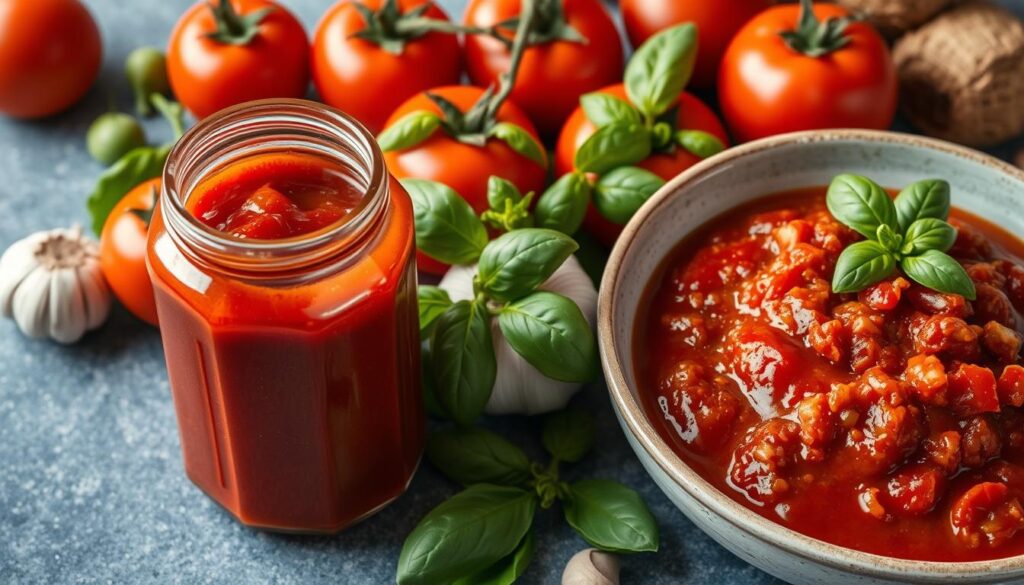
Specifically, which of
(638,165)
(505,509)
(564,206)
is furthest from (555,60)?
(505,509)

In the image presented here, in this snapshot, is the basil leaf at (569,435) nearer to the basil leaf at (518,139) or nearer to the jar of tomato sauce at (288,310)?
the jar of tomato sauce at (288,310)

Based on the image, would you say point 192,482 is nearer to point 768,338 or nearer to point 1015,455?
point 768,338

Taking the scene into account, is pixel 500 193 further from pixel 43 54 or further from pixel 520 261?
pixel 43 54

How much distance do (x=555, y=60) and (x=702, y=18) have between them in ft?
1.32

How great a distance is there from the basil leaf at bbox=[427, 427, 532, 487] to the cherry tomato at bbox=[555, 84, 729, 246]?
565 millimetres

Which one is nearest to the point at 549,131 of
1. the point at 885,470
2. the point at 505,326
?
the point at 505,326

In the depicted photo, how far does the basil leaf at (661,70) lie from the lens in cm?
256

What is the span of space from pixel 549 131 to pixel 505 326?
0.88m

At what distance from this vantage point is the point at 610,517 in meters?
2.18

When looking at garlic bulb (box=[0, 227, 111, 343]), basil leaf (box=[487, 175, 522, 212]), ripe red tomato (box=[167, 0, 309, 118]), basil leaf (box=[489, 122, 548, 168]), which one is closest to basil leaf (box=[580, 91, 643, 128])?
basil leaf (box=[489, 122, 548, 168])

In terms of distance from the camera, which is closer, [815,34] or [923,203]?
[923,203]

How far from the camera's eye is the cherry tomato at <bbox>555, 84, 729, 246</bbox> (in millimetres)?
2549

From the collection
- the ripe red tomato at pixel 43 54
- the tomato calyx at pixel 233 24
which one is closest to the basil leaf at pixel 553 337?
the tomato calyx at pixel 233 24

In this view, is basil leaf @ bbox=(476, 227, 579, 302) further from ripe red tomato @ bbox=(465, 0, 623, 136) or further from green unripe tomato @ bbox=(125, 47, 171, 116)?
green unripe tomato @ bbox=(125, 47, 171, 116)
